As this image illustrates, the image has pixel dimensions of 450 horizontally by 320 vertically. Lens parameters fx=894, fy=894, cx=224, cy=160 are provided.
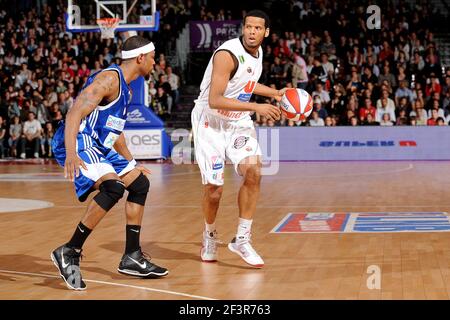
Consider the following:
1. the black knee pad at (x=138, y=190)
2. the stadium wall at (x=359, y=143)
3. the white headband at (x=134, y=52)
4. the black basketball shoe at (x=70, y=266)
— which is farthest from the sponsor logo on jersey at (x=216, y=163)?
the stadium wall at (x=359, y=143)

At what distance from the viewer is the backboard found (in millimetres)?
21797

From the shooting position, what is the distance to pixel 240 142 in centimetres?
809

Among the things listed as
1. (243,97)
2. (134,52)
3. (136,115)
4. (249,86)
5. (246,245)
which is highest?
(134,52)

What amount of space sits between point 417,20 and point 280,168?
31.0ft

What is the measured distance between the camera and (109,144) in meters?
7.20

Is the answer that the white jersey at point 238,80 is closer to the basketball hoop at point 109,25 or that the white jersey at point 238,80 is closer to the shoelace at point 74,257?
the shoelace at point 74,257

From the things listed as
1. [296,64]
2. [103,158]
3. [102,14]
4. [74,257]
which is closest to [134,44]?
[103,158]

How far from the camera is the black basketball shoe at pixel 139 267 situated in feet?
23.6

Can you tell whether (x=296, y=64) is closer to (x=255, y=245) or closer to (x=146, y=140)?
(x=146, y=140)

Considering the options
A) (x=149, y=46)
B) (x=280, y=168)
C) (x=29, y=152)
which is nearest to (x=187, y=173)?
(x=280, y=168)

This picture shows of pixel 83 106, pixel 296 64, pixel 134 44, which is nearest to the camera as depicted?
pixel 83 106

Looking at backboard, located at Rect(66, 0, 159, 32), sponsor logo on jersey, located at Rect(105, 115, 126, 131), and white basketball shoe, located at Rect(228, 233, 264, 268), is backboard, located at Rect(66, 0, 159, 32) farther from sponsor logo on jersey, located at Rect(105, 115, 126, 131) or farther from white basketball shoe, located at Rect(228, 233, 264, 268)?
sponsor logo on jersey, located at Rect(105, 115, 126, 131)

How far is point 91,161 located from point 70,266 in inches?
32.9

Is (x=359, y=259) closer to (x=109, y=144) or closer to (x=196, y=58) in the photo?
(x=109, y=144)
